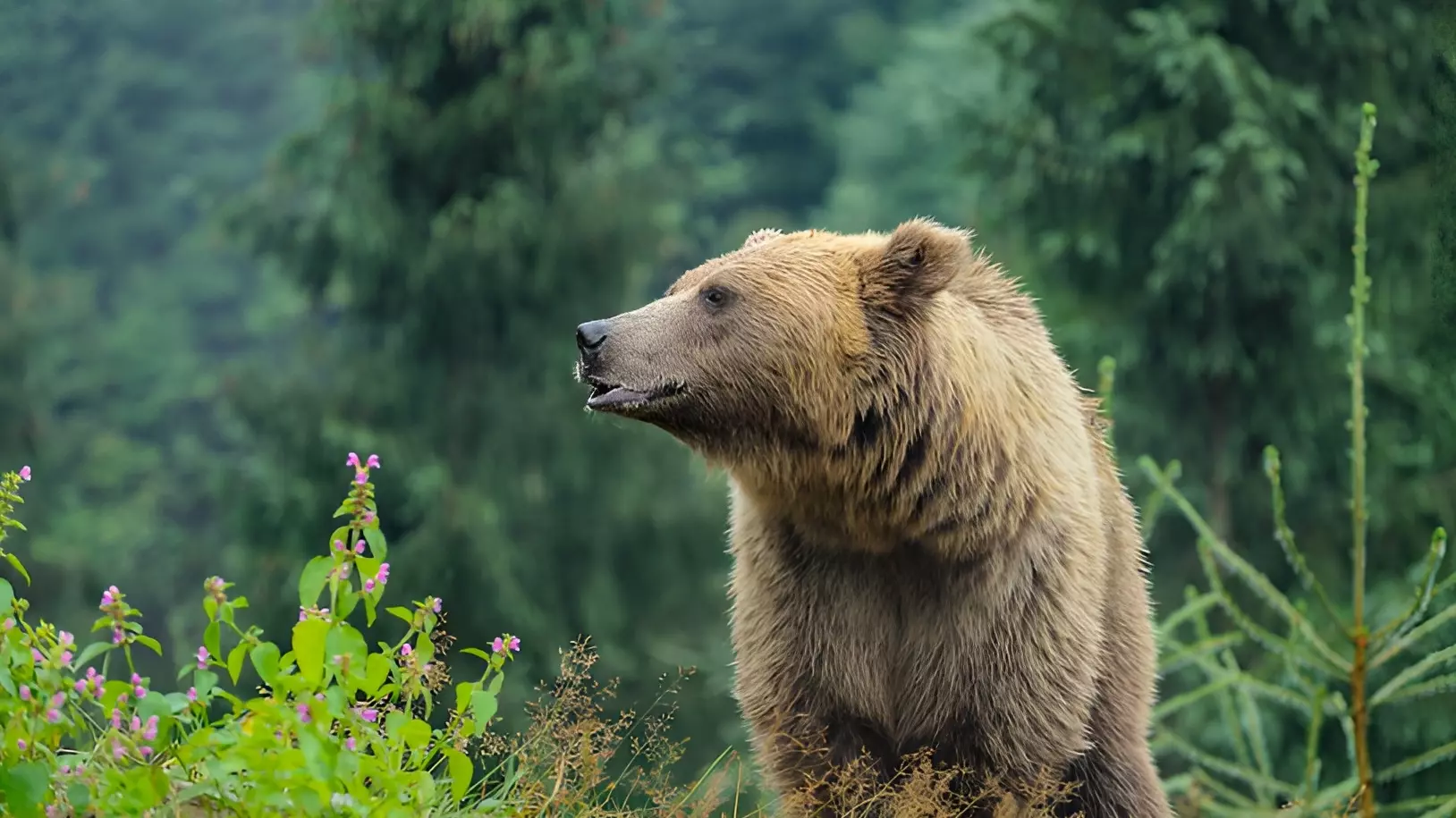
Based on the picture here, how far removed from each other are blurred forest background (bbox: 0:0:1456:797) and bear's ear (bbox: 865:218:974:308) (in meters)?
1.26

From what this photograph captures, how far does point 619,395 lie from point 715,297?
0.35m

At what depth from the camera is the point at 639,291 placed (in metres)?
14.9

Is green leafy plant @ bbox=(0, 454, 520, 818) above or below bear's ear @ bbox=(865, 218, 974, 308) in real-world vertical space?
below

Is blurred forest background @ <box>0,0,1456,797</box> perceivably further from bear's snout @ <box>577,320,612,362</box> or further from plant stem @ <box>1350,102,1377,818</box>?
bear's snout @ <box>577,320,612,362</box>

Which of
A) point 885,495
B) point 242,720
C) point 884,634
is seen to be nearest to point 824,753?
point 884,634

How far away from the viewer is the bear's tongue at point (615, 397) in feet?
12.2

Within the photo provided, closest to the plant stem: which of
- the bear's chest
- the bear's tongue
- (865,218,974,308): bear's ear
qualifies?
the bear's chest

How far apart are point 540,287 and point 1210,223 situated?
5.52 metres

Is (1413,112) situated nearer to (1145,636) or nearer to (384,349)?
(1145,636)

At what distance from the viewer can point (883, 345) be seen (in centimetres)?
389

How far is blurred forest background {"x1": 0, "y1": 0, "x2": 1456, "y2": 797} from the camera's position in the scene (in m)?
10.5

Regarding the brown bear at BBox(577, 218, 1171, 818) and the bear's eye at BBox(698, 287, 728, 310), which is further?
the bear's eye at BBox(698, 287, 728, 310)

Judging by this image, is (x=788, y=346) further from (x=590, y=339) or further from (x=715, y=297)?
(x=590, y=339)

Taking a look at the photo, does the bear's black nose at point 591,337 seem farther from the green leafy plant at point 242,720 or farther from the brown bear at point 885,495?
the green leafy plant at point 242,720
